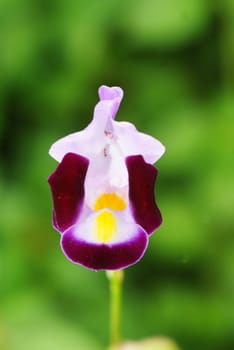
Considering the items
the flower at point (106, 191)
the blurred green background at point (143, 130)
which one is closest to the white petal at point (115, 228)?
the flower at point (106, 191)

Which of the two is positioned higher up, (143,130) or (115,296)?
(143,130)

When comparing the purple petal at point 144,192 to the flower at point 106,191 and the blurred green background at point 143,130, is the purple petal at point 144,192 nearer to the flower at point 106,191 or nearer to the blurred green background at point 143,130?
the flower at point 106,191

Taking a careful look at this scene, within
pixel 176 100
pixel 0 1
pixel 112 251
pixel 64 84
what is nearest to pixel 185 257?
pixel 176 100

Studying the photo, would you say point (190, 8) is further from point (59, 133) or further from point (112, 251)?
point (112, 251)

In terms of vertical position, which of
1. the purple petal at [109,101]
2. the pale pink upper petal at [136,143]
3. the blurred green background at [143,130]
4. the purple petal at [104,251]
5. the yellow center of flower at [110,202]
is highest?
the blurred green background at [143,130]

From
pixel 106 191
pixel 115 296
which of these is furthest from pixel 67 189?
pixel 115 296

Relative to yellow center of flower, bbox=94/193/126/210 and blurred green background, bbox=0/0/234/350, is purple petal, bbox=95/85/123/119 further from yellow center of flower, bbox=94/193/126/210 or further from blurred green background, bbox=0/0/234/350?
blurred green background, bbox=0/0/234/350

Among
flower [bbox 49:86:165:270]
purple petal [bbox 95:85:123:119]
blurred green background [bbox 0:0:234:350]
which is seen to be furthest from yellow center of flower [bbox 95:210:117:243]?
blurred green background [bbox 0:0:234:350]

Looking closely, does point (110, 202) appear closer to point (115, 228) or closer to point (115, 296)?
point (115, 228)

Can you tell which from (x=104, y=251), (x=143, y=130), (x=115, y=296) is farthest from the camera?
(x=143, y=130)

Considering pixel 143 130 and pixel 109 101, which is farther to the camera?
pixel 143 130
